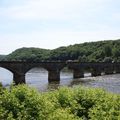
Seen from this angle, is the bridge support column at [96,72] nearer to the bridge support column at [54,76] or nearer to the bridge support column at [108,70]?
the bridge support column at [108,70]

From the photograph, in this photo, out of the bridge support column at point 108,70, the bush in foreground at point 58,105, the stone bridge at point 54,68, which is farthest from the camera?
the bridge support column at point 108,70

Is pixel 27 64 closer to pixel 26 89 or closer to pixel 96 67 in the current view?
pixel 96 67

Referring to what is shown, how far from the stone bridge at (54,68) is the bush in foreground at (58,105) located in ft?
258

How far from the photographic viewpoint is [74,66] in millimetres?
147000

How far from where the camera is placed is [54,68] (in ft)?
449

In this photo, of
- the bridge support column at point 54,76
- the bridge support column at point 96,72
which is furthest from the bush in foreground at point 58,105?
the bridge support column at point 96,72

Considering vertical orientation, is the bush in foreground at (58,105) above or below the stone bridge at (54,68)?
below

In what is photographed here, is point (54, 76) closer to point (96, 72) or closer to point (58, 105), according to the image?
point (96, 72)

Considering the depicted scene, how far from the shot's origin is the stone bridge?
123000mm

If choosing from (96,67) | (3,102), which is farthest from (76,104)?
(96,67)

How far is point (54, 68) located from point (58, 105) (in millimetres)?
98368

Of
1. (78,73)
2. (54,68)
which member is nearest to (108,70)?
(78,73)

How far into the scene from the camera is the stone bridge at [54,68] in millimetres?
123000

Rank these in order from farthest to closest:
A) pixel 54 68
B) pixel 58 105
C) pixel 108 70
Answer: pixel 108 70, pixel 54 68, pixel 58 105
